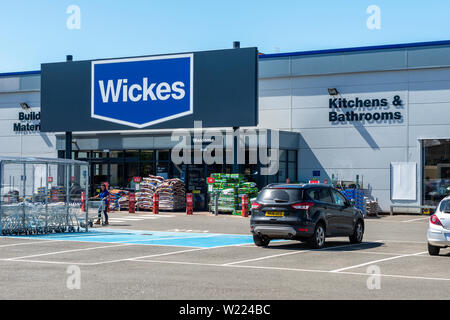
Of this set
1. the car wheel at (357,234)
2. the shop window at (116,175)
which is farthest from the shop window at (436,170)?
the shop window at (116,175)

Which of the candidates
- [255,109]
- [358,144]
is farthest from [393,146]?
[255,109]

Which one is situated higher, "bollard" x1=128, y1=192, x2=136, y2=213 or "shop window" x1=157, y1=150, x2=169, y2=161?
"shop window" x1=157, y1=150, x2=169, y2=161

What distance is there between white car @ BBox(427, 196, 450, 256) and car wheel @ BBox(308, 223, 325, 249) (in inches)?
112

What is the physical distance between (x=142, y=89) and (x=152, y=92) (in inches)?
26.5

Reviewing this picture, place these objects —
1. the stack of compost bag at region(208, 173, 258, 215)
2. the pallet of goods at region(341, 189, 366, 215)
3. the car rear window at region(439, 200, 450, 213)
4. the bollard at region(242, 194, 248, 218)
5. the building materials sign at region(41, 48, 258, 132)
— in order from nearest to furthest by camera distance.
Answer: the car rear window at region(439, 200, 450, 213) → the pallet of goods at region(341, 189, 366, 215) → the bollard at region(242, 194, 248, 218) → the stack of compost bag at region(208, 173, 258, 215) → the building materials sign at region(41, 48, 258, 132)

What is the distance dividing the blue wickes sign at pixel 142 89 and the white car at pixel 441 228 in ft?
71.8

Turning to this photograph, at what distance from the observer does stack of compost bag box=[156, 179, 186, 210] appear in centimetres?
3553

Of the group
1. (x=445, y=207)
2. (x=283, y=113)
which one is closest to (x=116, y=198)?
(x=283, y=113)

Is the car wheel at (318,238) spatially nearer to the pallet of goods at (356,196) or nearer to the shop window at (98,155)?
the pallet of goods at (356,196)

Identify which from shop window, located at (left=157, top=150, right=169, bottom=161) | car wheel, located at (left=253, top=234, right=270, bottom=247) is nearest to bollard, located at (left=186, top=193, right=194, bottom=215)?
shop window, located at (left=157, top=150, right=169, bottom=161)

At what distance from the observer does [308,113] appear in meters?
37.4

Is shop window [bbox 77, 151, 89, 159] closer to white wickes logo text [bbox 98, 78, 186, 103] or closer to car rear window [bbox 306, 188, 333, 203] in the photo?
white wickes logo text [bbox 98, 78, 186, 103]

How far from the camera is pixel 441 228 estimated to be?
52.0 ft

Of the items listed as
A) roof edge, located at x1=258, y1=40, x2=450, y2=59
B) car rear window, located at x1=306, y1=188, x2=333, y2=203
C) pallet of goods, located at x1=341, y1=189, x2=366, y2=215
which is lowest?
pallet of goods, located at x1=341, y1=189, x2=366, y2=215
